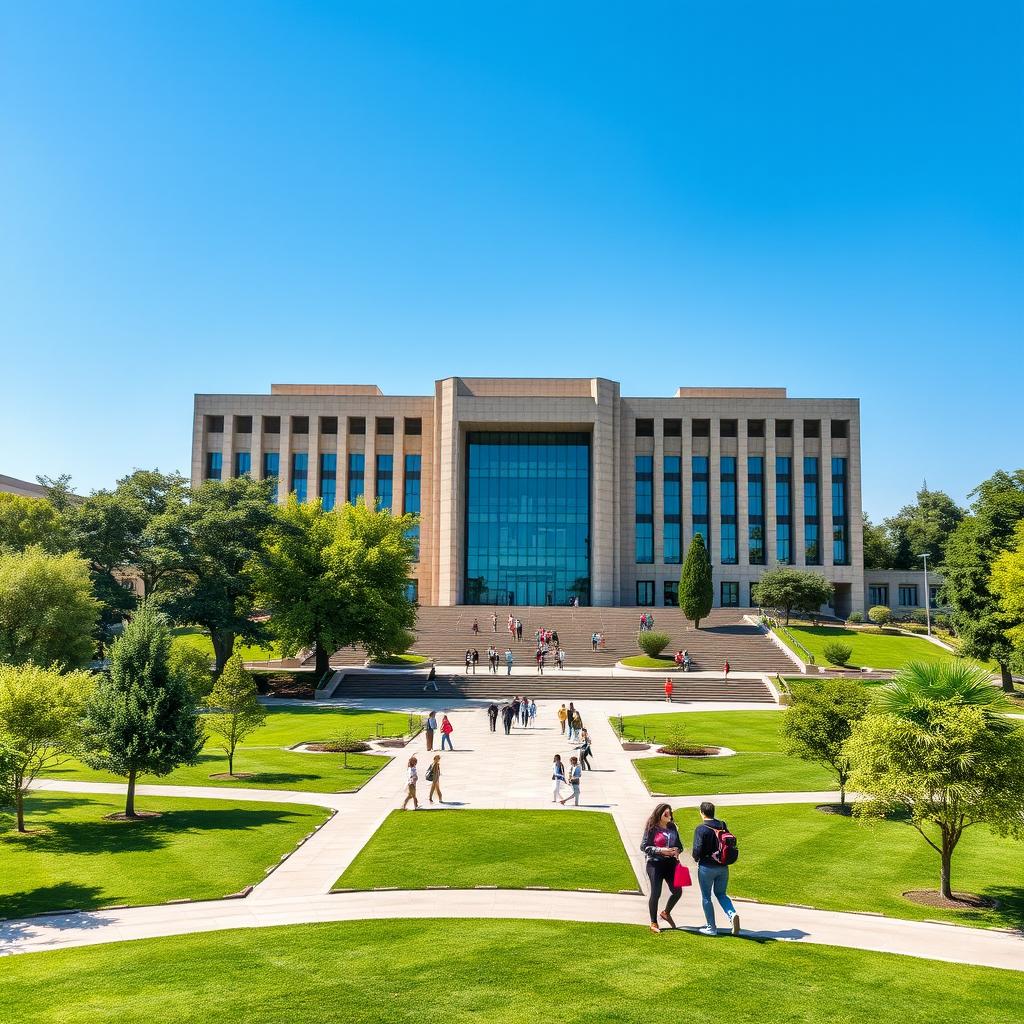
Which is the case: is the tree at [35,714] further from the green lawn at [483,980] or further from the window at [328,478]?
the window at [328,478]

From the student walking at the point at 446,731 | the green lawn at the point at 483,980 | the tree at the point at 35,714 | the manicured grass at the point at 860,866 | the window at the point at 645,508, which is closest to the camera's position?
the green lawn at the point at 483,980

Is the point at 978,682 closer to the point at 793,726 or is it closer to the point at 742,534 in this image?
the point at 793,726

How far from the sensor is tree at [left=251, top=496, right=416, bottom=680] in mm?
47375

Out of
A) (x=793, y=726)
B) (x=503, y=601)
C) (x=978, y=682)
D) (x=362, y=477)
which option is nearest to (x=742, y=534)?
(x=503, y=601)

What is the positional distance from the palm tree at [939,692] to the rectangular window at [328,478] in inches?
2870

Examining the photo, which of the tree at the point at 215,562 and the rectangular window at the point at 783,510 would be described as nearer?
the tree at the point at 215,562

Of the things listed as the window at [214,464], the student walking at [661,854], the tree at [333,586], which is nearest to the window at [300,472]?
the window at [214,464]

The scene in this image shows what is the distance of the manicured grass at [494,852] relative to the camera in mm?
15734

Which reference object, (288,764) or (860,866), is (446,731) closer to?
(288,764)

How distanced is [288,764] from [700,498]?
209 feet

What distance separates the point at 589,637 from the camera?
63.2 meters

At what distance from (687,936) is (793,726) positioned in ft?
36.1

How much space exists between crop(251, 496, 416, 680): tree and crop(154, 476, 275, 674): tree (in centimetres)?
116


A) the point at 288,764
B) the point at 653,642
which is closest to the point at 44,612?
the point at 288,764
